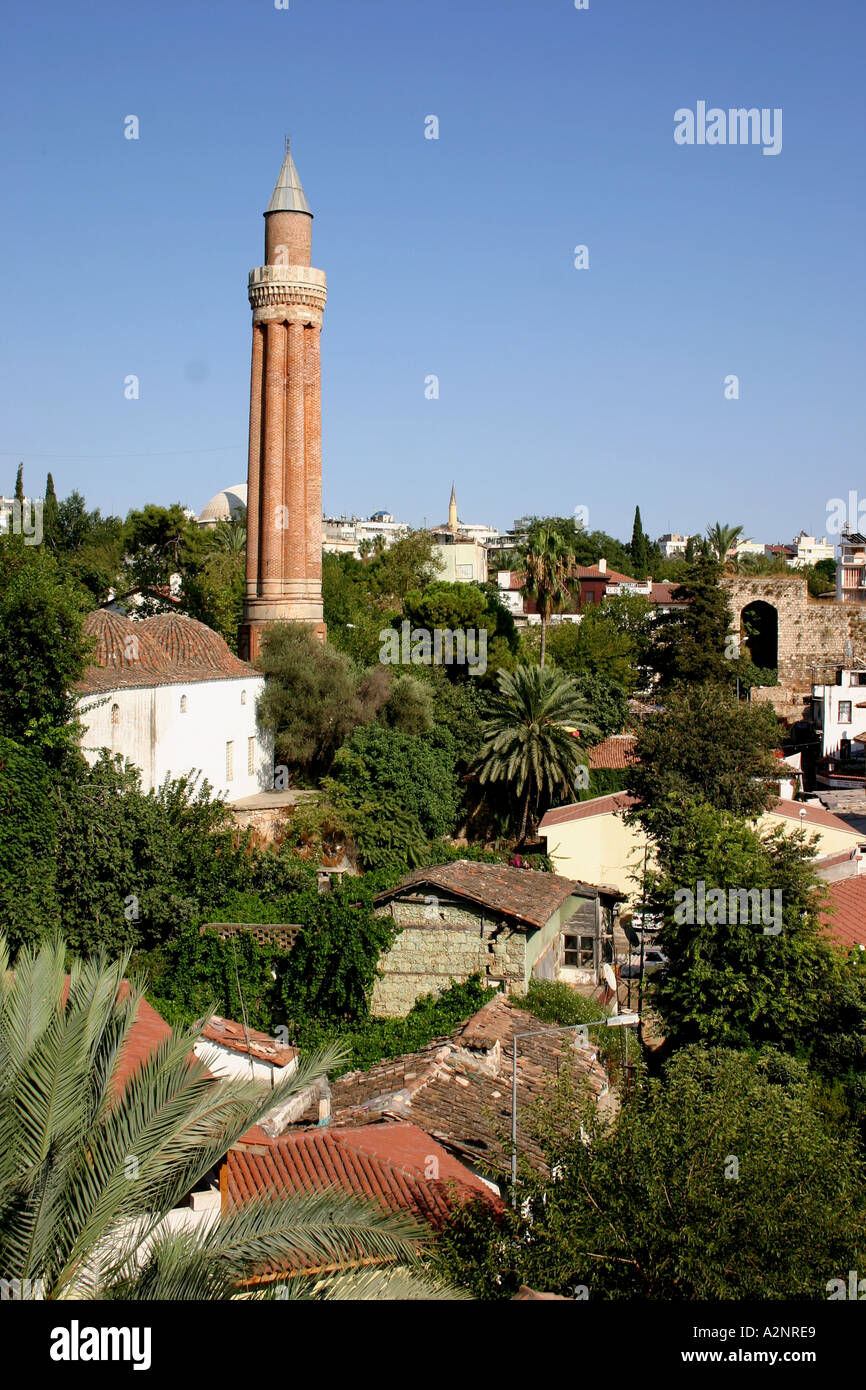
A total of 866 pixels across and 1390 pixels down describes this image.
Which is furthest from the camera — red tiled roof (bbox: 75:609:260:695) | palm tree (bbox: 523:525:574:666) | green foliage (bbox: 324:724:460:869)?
palm tree (bbox: 523:525:574:666)

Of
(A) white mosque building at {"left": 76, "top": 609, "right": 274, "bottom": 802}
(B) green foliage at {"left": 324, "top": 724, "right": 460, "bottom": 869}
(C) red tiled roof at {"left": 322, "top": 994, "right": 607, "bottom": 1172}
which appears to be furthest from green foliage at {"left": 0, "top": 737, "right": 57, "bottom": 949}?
(B) green foliage at {"left": 324, "top": 724, "right": 460, "bottom": 869}

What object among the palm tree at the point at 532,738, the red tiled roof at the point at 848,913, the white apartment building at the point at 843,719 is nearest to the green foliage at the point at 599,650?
the white apartment building at the point at 843,719

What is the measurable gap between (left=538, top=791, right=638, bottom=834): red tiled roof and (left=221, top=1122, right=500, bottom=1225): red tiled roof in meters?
16.8

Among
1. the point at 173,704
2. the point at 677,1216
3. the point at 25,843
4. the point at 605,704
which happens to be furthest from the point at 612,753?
the point at 677,1216

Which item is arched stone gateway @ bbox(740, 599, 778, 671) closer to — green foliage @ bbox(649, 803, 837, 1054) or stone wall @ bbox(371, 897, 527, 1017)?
green foliage @ bbox(649, 803, 837, 1054)

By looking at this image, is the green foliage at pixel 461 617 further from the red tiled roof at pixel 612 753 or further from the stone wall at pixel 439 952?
the stone wall at pixel 439 952

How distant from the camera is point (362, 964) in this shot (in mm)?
20188

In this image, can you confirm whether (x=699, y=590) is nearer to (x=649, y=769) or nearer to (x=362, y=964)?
(x=649, y=769)

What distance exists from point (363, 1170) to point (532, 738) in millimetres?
20321

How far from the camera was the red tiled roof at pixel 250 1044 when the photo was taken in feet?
52.9

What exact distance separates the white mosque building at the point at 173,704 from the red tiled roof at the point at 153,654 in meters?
0.02

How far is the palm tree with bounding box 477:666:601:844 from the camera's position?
31.0 metres

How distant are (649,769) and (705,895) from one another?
788cm
